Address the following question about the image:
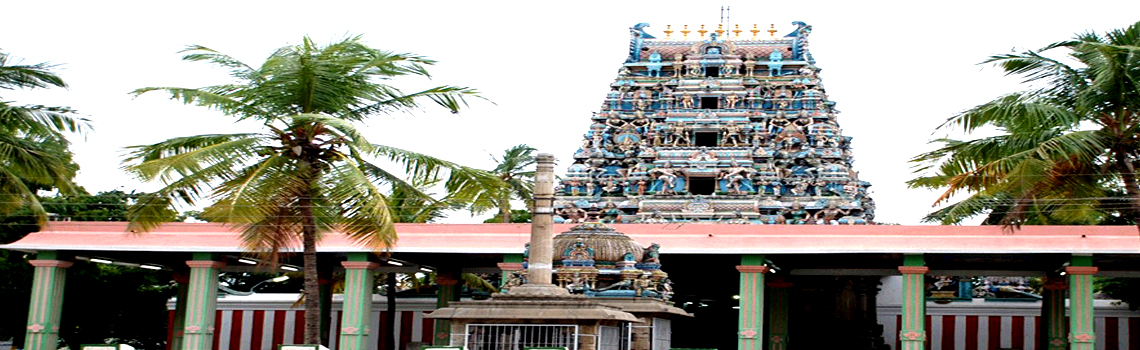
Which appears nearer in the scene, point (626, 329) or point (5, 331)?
point (626, 329)

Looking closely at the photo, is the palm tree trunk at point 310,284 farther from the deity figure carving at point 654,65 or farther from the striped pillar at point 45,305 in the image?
the deity figure carving at point 654,65

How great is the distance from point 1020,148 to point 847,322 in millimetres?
17153

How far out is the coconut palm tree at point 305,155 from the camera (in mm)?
19359

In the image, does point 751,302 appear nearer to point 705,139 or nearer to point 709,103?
point 705,139

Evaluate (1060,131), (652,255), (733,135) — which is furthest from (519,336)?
(733,135)

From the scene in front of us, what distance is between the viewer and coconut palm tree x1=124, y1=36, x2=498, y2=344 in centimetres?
1936

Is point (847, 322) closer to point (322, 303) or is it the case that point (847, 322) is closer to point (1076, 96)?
point (322, 303)

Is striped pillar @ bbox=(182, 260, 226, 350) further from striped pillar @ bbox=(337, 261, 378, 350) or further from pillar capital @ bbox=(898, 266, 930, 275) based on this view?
pillar capital @ bbox=(898, 266, 930, 275)

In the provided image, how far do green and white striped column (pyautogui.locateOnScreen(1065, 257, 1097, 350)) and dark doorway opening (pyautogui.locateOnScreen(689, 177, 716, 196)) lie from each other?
18754mm

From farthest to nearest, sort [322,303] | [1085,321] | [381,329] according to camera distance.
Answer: [381,329]
[322,303]
[1085,321]

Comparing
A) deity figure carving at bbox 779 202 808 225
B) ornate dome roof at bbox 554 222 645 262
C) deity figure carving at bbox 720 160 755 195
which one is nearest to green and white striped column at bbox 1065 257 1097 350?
ornate dome roof at bbox 554 222 645 262

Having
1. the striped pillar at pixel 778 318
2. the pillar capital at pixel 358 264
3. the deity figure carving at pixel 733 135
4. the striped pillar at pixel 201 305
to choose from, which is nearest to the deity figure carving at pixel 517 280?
the pillar capital at pixel 358 264

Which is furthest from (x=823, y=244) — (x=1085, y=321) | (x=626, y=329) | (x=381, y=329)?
(x=381, y=329)

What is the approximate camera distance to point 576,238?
71.3ft
